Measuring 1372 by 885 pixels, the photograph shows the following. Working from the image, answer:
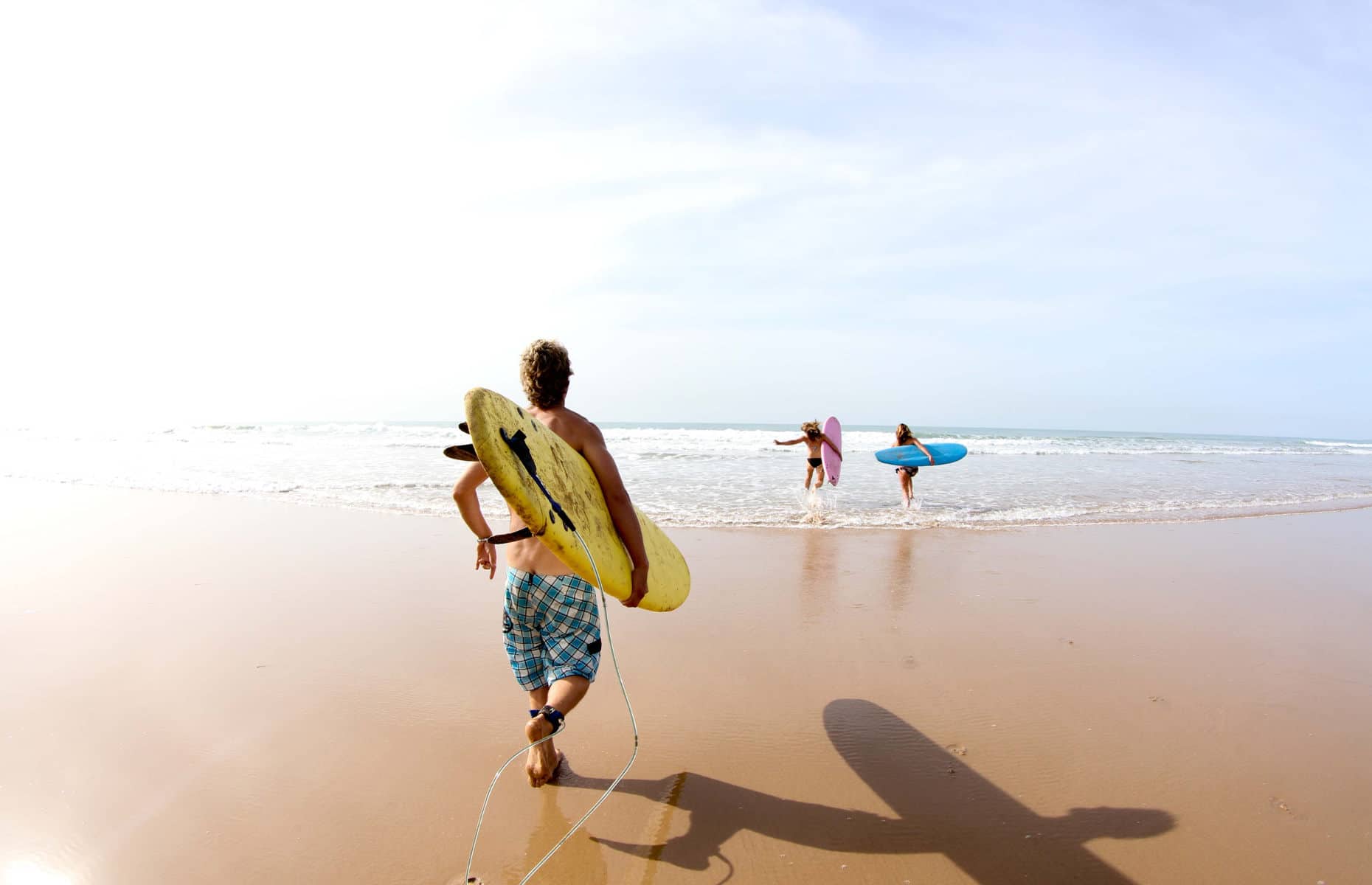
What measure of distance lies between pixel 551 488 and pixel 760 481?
1159cm

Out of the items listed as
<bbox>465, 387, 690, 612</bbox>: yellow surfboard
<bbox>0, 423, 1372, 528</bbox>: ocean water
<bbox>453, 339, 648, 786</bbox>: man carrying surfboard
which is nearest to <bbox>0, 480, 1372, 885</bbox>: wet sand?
<bbox>453, 339, 648, 786</bbox>: man carrying surfboard

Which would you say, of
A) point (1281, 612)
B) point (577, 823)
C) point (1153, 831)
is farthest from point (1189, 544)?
point (577, 823)

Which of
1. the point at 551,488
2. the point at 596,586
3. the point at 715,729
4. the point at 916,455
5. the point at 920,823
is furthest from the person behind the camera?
the point at 916,455

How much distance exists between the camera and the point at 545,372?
2477 millimetres

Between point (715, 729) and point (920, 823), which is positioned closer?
point (920, 823)

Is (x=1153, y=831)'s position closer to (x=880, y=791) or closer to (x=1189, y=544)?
(x=880, y=791)

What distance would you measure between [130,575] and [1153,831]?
6.85 m

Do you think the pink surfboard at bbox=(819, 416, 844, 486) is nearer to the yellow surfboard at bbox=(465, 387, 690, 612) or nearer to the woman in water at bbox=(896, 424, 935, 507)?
the woman in water at bbox=(896, 424, 935, 507)

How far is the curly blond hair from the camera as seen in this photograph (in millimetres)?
2477

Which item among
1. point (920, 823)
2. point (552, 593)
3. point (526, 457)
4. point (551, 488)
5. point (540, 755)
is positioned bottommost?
point (920, 823)

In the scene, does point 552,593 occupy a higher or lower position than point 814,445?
lower

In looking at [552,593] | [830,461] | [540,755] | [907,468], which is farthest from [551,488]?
[830,461]

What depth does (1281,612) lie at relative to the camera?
16.4 ft

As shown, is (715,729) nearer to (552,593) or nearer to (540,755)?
(540,755)
